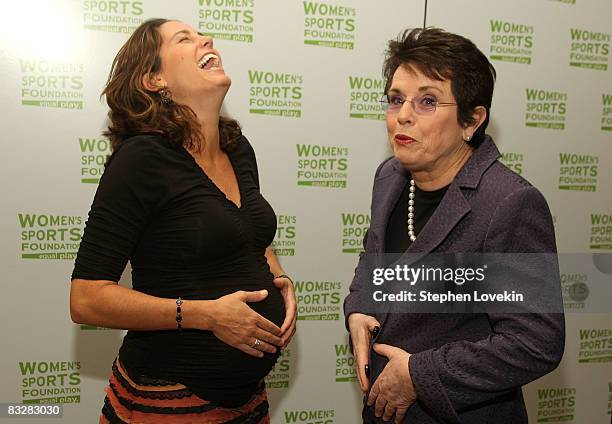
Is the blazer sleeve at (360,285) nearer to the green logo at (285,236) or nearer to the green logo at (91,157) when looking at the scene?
the green logo at (285,236)

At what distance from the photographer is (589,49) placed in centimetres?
256

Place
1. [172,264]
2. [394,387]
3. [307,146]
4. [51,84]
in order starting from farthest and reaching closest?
[307,146] < [51,84] < [172,264] < [394,387]

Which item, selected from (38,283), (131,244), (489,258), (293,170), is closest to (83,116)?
(38,283)

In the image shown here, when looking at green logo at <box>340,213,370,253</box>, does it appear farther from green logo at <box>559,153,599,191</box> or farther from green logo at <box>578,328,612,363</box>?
green logo at <box>578,328,612,363</box>

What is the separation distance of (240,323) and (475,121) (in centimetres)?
71

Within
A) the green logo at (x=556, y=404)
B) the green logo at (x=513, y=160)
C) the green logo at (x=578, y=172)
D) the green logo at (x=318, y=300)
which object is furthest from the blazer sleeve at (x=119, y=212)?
the green logo at (x=556, y=404)

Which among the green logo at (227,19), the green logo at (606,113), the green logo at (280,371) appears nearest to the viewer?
the green logo at (227,19)

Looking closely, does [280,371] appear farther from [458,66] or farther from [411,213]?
[458,66]

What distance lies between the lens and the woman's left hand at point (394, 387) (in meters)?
1.23

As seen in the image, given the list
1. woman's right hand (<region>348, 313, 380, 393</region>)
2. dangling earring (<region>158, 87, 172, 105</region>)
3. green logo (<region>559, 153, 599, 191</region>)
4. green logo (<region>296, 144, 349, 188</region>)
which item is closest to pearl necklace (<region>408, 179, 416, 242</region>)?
woman's right hand (<region>348, 313, 380, 393</region>)

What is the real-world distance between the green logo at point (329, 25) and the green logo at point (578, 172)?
43.5 inches

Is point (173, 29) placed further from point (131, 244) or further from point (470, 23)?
point (470, 23)

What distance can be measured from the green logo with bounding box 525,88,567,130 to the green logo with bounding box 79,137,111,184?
1753 mm

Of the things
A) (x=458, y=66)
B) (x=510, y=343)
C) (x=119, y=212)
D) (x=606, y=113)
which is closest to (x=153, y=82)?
(x=119, y=212)
